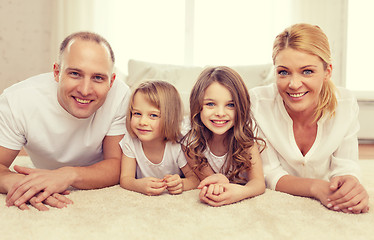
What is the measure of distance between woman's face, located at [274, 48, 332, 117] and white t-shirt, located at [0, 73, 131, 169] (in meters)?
0.75

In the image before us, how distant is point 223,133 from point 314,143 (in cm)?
42

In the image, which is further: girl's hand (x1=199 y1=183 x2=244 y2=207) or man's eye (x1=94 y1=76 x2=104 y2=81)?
man's eye (x1=94 y1=76 x2=104 y2=81)

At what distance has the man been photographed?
1.42 meters

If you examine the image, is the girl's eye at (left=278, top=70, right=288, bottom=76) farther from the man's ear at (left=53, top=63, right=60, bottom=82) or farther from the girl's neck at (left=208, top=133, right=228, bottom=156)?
the man's ear at (left=53, top=63, right=60, bottom=82)

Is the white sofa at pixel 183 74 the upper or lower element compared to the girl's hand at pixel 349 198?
upper

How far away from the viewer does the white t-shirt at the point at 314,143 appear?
1640mm

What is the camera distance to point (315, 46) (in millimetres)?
1524

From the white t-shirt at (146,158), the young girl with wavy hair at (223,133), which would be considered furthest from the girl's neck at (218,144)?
the white t-shirt at (146,158)

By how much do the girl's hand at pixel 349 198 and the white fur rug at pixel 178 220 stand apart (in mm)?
31

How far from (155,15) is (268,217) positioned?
339 cm

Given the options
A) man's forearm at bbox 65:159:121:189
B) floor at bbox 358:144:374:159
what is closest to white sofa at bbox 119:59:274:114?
floor at bbox 358:144:374:159

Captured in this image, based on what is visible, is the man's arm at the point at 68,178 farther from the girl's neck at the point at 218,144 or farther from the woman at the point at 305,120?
the woman at the point at 305,120

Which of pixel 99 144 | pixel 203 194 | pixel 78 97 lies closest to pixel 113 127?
pixel 99 144

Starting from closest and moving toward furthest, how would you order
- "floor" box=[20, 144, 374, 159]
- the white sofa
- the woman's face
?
the woman's face < "floor" box=[20, 144, 374, 159] < the white sofa
